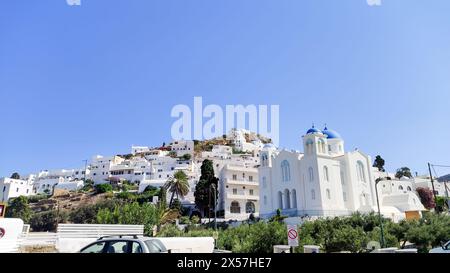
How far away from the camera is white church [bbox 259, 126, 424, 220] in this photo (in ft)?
133

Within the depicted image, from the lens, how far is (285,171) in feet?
144

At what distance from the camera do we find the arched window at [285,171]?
142ft

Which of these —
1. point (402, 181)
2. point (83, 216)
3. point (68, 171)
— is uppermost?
point (68, 171)

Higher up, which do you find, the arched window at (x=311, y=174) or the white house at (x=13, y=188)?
the white house at (x=13, y=188)

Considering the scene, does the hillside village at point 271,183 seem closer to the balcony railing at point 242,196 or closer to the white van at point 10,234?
the balcony railing at point 242,196

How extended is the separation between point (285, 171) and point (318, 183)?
4796 millimetres

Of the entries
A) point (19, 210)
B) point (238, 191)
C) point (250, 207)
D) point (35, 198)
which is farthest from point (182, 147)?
point (250, 207)

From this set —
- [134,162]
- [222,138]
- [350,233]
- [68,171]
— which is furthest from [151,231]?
[222,138]

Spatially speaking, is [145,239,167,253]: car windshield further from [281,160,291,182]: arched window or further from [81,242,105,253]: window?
[281,160,291,182]: arched window

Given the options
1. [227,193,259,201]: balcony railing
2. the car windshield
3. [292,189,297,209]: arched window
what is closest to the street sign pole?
the car windshield

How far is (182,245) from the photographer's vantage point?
521 inches

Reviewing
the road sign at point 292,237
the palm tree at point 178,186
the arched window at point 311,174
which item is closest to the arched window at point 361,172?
the arched window at point 311,174

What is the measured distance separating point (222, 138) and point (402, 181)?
68.2 m
